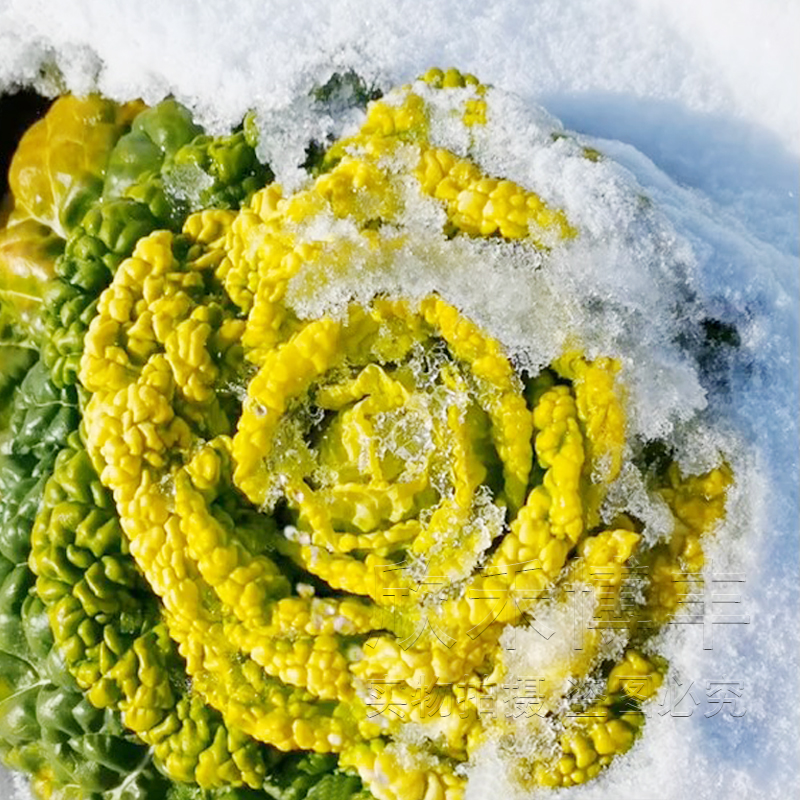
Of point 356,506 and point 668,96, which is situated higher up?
point 668,96

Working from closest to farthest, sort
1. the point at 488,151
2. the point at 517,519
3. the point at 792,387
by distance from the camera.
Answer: the point at 517,519 < the point at 488,151 < the point at 792,387

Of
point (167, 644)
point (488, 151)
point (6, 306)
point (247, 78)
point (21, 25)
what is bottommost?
point (167, 644)

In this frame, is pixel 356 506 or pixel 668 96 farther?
pixel 668 96

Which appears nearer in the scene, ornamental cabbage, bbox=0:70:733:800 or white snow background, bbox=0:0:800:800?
ornamental cabbage, bbox=0:70:733:800

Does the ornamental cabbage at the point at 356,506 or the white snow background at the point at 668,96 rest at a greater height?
the white snow background at the point at 668,96

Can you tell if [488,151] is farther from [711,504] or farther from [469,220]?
[711,504]

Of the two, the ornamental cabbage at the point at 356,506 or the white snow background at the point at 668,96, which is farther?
the white snow background at the point at 668,96

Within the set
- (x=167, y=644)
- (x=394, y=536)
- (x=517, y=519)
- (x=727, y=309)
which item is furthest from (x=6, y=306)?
(x=727, y=309)

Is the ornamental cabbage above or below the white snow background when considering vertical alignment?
below
